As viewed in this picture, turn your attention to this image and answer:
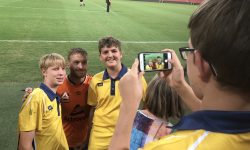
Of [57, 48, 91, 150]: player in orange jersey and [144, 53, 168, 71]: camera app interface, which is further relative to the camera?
[57, 48, 91, 150]: player in orange jersey

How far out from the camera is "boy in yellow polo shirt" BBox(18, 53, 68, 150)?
10.7 feet

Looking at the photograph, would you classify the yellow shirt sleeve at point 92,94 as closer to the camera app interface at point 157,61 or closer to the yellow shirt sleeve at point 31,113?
the yellow shirt sleeve at point 31,113

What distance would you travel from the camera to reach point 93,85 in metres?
3.96

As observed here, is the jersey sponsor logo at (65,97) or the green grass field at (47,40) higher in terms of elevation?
the green grass field at (47,40)

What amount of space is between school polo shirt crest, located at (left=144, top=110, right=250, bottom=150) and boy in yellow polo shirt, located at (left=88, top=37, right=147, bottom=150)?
2.39m

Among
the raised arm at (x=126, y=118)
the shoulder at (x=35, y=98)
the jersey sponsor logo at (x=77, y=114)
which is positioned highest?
the raised arm at (x=126, y=118)

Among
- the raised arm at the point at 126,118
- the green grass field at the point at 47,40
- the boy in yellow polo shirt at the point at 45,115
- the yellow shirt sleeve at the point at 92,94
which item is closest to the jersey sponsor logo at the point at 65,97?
the yellow shirt sleeve at the point at 92,94

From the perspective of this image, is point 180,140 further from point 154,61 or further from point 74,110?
point 74,110

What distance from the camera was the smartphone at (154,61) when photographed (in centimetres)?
195

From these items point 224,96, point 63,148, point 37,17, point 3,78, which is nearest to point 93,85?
point 63,148

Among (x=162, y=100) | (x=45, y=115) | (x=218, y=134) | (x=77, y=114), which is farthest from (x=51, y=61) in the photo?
(x=218, y=134)

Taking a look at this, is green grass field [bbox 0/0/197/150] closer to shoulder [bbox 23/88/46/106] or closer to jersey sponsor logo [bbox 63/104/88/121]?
jersey sponsor logo [bbox 63/104/88/121]

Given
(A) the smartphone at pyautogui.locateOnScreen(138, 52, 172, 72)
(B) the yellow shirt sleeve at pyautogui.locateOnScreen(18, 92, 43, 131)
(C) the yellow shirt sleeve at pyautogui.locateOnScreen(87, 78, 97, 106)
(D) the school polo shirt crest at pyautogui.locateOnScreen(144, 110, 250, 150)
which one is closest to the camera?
(D) the school polo shirt crest at pyautogui.locateOnScreen(144, 110, 250, 150)

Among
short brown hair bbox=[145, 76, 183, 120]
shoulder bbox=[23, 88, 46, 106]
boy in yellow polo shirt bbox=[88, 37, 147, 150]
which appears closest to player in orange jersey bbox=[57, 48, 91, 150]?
boy in yellow polo shirt bbox=[88, 37, 147, 150]
